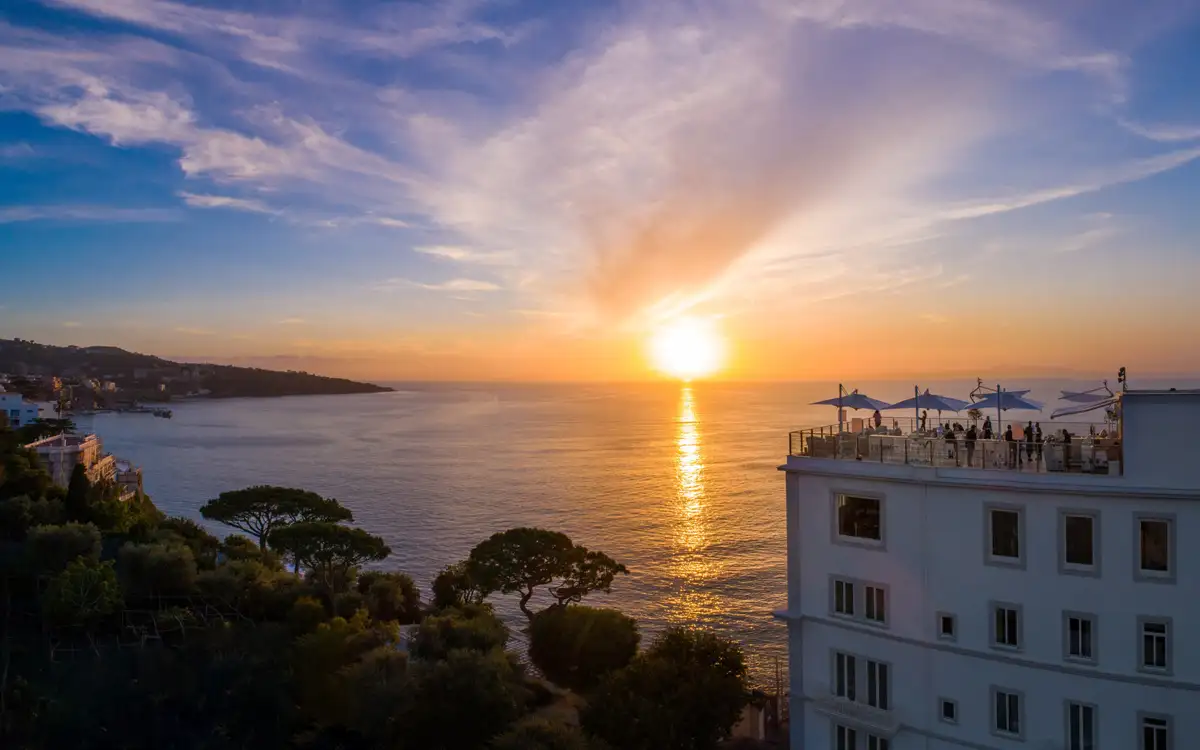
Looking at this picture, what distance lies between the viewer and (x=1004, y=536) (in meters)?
19.5

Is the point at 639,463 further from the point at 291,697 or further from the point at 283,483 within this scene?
the point at 291,697

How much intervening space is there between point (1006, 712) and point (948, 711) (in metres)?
1.32

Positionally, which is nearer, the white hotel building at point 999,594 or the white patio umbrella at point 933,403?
the white hotel building at point 999,594

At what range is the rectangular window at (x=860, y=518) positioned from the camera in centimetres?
2130

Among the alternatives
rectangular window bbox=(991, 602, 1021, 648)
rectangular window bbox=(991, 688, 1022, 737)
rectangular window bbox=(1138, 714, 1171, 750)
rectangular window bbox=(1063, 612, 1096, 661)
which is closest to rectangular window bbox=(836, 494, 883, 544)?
rectangular window bbox=(991, 602, 1021, 648)

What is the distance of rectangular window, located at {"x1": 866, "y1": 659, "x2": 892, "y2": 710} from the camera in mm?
20859

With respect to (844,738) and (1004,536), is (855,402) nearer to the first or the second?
(1004,536)

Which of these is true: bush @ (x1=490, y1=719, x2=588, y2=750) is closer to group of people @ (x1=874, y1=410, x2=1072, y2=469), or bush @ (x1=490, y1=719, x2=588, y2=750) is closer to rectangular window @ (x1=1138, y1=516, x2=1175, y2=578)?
group of people @ (x1=874, y1=410, x2=1072, y2=469)

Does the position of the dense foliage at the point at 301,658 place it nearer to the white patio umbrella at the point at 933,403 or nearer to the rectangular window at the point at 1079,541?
the white patio umbrella at the point at 933,403

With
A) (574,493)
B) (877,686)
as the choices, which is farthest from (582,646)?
(574,493)

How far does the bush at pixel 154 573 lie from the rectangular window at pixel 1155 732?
1219 inches

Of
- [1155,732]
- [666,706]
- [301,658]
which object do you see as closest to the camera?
[1155,732]

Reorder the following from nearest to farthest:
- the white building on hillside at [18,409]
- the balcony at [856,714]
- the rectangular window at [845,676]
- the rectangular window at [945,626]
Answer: the rectangular window at [945,626] < the balcony at [856,714] < the rectangular window at [845,676] < the white building on hillside at [18,409]

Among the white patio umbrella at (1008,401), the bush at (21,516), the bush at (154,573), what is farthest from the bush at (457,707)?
the bush at (21,516)
